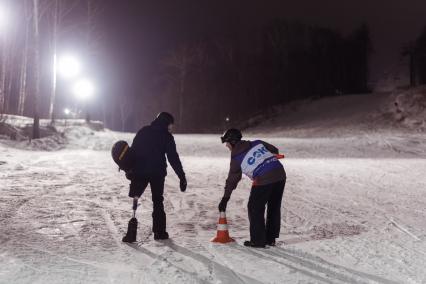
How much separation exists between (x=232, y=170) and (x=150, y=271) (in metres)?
1.68

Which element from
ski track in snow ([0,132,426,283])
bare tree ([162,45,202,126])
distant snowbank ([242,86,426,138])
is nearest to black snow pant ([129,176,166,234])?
ski track in snow ([0,132,426,283])

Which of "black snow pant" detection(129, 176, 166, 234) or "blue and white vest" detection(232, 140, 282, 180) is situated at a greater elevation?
"blue and white vest" detection(232, 140, 282, 180)

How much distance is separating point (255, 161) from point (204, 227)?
6.70 feet

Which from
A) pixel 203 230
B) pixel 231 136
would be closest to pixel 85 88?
pixel 203 230

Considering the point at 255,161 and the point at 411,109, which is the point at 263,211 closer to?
the point at 255,161

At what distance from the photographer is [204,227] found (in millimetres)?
7438

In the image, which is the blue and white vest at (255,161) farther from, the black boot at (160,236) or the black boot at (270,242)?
the black boot at (160,236)

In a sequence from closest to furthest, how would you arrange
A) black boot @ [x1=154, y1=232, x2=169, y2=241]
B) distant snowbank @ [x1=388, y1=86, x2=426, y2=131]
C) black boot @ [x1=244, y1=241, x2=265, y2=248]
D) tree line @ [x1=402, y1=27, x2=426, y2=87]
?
black boot @ [x1=244, y1=241, x2=265, y2=248] → black boot @ [x1=154, y1=232, x2=169, y2=241] → distant snowbank @ [x1=388, y1=86, x2=426, y2=131] → tree line @ [x1=402, y1=27, x2=426, y2=87]

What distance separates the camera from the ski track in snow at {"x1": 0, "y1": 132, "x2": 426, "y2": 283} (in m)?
4.94

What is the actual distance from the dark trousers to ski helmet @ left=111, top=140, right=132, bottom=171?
5.40 feet

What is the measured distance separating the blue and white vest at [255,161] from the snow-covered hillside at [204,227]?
101cm

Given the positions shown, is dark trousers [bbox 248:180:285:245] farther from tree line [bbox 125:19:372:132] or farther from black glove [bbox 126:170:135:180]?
tree line [bbox 125:19:372:132]

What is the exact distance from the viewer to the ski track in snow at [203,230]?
4.94 m

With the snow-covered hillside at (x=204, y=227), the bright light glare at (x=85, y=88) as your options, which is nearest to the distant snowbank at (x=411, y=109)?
the snow-covered hillside at (x=204, y=227)
